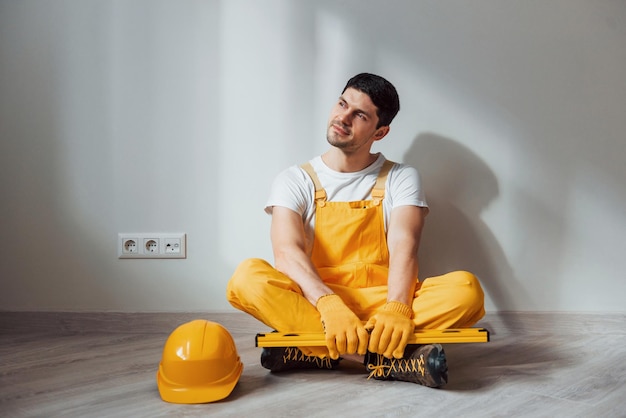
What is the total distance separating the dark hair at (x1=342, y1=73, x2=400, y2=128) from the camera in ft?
6.28

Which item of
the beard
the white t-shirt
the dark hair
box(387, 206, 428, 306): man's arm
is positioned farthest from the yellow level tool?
the dark hair

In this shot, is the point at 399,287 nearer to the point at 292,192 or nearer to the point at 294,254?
the point at 294,254

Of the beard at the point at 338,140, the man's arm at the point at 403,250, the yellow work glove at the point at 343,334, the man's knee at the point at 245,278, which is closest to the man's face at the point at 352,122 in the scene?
the beard at the point at 338,140

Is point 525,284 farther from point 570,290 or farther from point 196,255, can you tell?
point 196,255

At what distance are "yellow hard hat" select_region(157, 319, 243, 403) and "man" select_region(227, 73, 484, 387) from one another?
21 cm

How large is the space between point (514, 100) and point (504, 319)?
846 mm

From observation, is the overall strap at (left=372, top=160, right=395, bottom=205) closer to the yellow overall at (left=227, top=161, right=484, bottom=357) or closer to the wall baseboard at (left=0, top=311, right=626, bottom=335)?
the yellow overall at (left=227, top=161, right=484, bottom=357)

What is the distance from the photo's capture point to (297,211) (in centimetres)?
191

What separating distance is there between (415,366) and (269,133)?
3.57 feet

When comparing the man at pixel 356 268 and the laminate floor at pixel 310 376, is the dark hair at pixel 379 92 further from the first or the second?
the laminate floor at pixel 310 376

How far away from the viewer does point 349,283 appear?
1876 mm

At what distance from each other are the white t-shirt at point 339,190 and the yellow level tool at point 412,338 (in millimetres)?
455

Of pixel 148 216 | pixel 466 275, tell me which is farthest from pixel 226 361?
pixel 148 216

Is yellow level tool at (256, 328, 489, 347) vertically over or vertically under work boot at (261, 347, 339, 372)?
over
